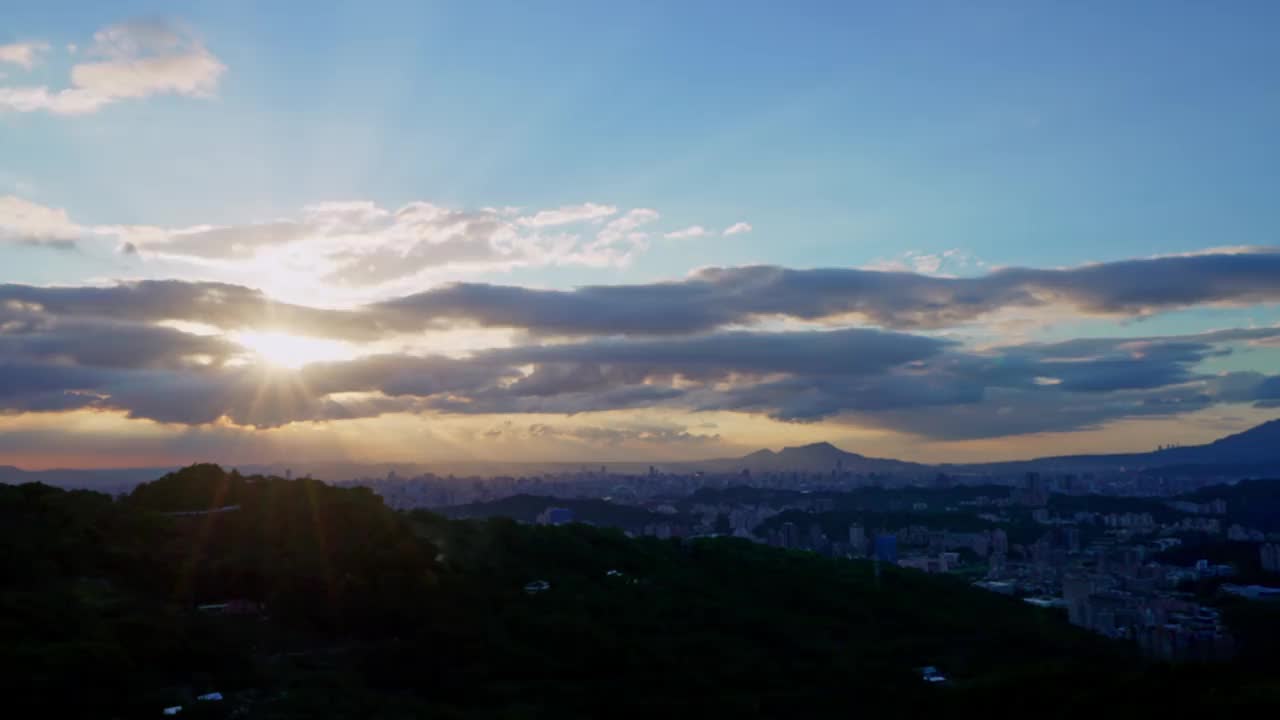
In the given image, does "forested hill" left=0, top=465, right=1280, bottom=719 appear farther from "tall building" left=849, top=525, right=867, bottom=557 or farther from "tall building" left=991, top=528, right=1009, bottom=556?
"tall building" left=849, top=525, right=867, bottom=557

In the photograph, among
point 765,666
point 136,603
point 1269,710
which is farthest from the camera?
point 765,666

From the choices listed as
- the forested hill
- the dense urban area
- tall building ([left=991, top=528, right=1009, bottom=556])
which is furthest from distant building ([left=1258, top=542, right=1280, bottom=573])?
the forested hill

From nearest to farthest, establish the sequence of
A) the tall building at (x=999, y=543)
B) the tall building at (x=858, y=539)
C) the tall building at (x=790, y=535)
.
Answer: the tall building at (x=999, y=543) → the tall building at (x=858, y=539) → the tall building at (x=790, y=535)

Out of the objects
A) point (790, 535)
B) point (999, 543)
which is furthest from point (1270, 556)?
point (790, 535)

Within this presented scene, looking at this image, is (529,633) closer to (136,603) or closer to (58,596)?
(136,603)

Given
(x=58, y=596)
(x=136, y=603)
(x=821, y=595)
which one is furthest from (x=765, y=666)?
(x=58, y=596)

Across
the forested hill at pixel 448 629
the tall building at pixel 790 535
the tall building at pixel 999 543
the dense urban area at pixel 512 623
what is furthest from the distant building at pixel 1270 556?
the tall building at pixel 790 535

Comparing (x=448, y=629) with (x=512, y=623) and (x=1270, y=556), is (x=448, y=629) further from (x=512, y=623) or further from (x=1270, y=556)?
(x=1270, y=556)

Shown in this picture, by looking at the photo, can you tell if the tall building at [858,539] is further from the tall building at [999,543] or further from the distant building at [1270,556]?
the distant building at [1270,556]
